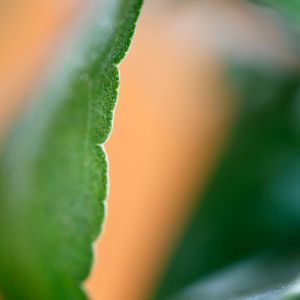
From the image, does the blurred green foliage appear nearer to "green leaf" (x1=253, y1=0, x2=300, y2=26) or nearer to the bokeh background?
the bokeh background

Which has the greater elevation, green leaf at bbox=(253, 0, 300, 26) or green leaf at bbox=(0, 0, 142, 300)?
green leaf at bbox=(253, 0, 300, 26)

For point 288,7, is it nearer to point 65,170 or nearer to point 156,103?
point 65,170

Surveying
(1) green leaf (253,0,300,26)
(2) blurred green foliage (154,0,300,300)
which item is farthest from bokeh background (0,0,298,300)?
(1) green leaf (253,0,300,26)

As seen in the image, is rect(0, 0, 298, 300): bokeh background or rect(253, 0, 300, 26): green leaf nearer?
rect(253, 0, 300, 26): green leaf

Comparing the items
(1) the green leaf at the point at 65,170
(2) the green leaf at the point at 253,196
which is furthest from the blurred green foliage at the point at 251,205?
(1) the green leaf at the point at 65,170

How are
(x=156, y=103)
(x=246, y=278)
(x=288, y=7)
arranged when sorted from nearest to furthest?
1. (x=288, y=7)
2. (x=246, y=278)
3. (x=156, y=103)

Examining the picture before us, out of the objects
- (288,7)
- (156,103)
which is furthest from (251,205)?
(156,103)
